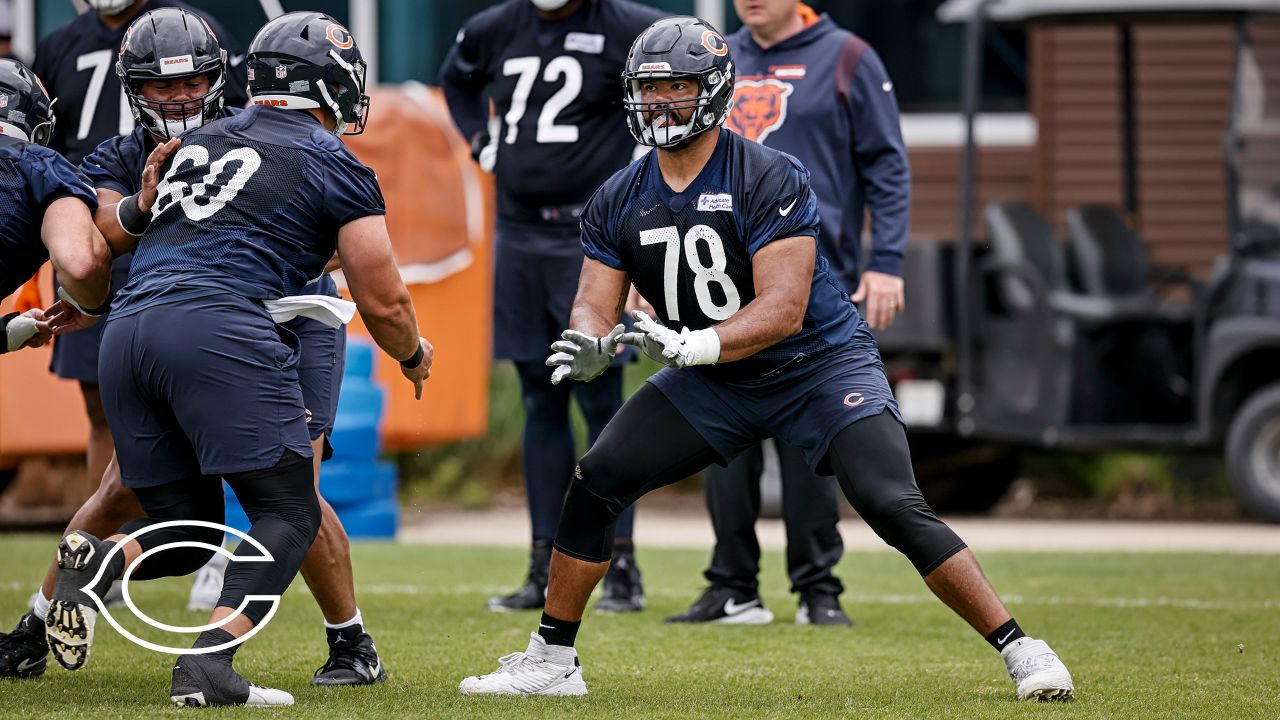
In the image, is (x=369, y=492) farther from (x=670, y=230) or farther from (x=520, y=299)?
(x=670, y=230)

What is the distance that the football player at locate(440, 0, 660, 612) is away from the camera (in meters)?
6.79

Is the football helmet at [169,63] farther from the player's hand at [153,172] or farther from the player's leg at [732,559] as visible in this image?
the player's leg at [732,559]

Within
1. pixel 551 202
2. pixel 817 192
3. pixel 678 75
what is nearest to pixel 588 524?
pixel 678 75

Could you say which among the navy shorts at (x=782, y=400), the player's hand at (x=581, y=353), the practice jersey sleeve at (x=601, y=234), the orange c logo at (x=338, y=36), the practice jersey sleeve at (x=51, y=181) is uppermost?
the orange c logo at (x=338, y=36)

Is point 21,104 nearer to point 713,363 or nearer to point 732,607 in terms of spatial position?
point 713,363

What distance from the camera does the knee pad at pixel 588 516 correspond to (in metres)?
4.81

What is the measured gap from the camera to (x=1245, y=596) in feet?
24.0

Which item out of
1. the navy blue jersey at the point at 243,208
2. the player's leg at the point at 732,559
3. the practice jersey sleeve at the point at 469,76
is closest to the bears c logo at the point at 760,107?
the practice jersey sleeve at the point at 469,76

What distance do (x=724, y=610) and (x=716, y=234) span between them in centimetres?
213

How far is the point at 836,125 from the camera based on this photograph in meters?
6.57

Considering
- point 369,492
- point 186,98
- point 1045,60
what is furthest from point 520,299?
point 1045,60

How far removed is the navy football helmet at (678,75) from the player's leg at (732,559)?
1978 millimetres

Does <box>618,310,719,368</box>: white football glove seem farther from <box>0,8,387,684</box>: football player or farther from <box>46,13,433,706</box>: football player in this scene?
<box>0,8,387,684</box>: football player

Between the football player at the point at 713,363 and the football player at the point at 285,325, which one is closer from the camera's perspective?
the football player at the point at 713,363
